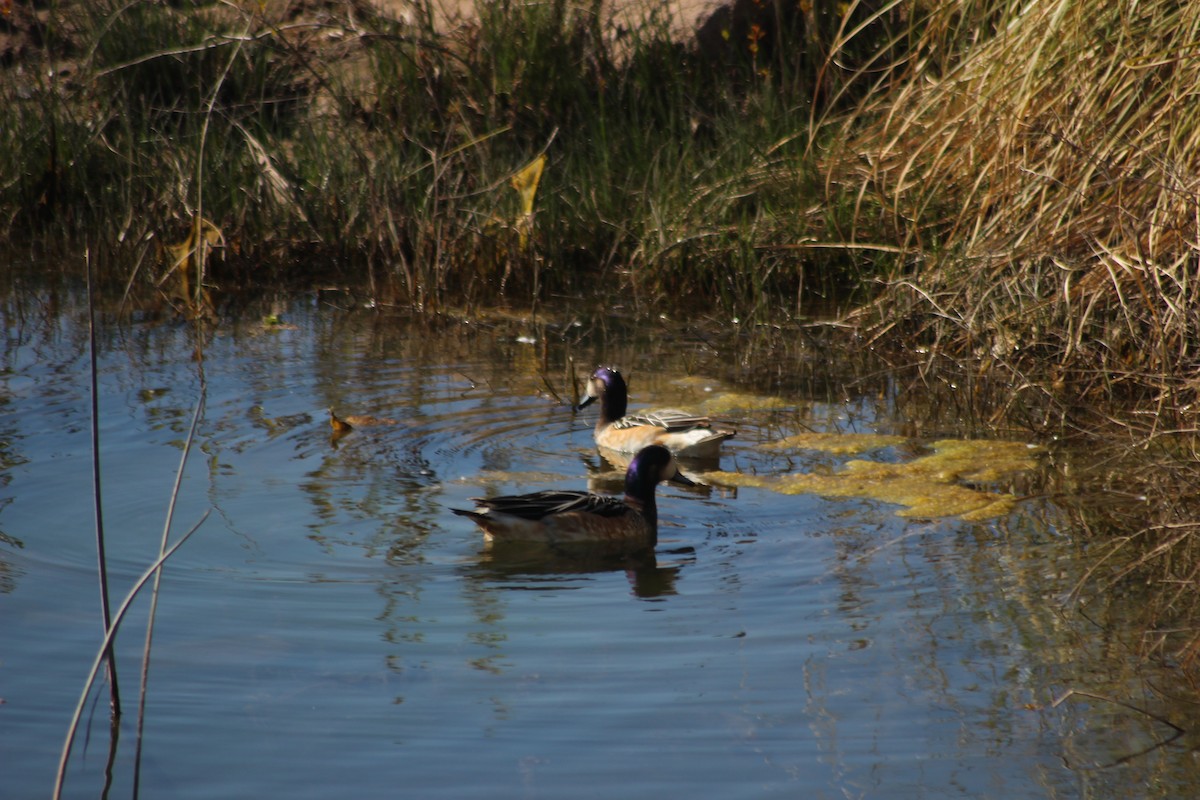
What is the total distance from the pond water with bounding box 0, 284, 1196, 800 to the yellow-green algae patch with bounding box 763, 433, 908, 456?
0.05 metres

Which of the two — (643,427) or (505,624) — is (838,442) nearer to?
(643,427)

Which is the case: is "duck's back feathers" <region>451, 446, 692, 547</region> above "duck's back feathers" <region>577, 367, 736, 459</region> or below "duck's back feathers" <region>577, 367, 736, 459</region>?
below

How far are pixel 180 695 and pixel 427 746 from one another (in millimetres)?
852

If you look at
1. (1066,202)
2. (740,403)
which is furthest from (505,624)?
(1066,202)

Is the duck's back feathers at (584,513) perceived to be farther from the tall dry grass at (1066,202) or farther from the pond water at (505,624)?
the tall dry grass at (1066,202)

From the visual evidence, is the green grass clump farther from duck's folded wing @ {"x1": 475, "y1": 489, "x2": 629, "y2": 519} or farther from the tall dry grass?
duck's folded wing @ {"x1": 475, "y1": 489, "x2": 629, "y2": 519}

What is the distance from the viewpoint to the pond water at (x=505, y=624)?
4195 mm

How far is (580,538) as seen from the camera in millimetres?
6547

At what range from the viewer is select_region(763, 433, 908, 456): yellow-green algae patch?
7605 millimetres

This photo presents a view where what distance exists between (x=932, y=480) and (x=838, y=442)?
0.75 m

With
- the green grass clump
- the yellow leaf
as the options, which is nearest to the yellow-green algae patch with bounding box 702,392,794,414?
the green grass clump

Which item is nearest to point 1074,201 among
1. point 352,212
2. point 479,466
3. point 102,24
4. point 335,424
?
point 479,466

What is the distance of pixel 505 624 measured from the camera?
5316 mm

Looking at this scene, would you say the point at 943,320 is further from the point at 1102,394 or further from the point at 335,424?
the point at 335,424
